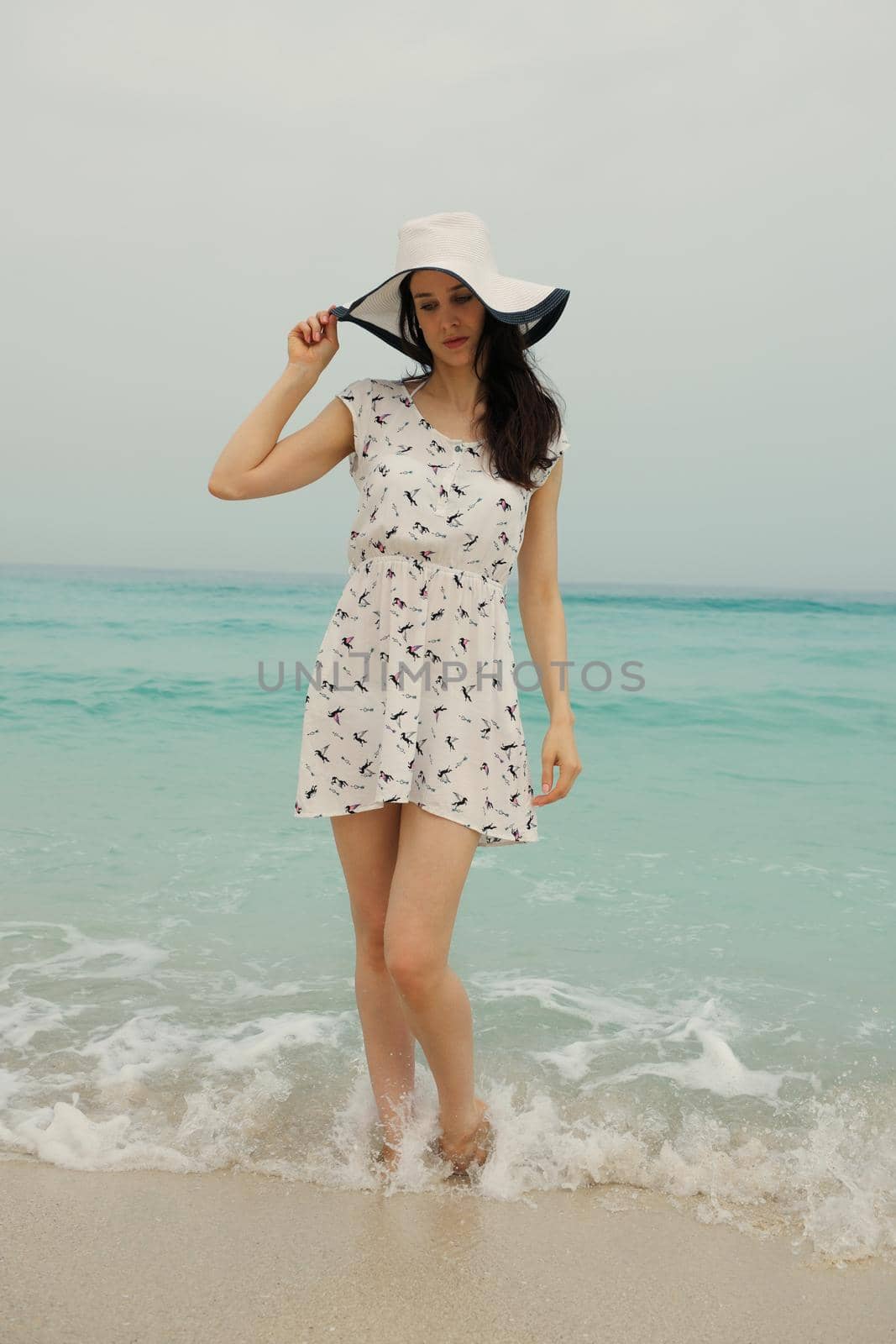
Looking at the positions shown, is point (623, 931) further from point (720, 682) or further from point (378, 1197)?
point (720, 682)

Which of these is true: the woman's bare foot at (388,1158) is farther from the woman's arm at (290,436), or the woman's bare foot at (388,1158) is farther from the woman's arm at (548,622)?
the woman's arm at (290,436)

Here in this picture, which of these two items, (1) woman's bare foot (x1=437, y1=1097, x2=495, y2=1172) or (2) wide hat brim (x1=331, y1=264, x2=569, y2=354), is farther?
(1) woman's bare foot (x1=437, y1=1097, x2=495, y2=1172)

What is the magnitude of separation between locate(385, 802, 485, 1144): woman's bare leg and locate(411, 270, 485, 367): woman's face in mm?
1007

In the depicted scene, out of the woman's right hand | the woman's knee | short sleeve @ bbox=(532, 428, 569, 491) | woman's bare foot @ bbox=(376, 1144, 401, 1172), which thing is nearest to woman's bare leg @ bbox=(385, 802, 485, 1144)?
the woman's knee

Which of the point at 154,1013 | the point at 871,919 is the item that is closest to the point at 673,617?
the point at 871,919

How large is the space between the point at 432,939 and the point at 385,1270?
613 mm

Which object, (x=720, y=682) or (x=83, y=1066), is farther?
(x=720, y=682)

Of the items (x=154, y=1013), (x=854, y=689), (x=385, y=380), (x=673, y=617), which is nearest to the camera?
(x=385, y=380)

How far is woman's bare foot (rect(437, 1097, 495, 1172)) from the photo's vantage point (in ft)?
8.18

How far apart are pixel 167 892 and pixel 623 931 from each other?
1.91 meters

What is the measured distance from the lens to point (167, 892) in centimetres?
474

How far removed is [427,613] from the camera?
240cm

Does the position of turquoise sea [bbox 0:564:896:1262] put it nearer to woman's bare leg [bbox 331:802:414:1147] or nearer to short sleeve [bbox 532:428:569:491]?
woman's bare leg [bbox 331:802:414:1147]

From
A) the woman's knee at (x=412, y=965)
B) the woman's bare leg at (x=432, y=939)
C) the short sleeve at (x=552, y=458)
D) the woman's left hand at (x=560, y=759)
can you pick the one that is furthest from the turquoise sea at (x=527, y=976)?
the short sleeve at (x=552, y=458)
